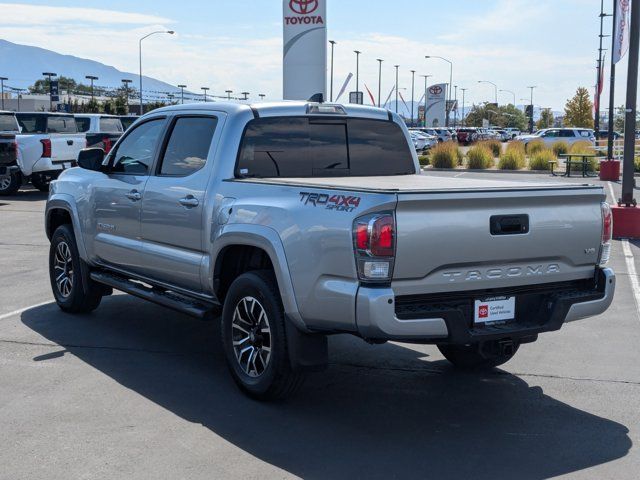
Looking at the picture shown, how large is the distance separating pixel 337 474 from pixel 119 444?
130cm

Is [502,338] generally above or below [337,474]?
above

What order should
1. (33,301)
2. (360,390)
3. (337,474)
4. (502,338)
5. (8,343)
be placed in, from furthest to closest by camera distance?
1. (33,301)
2. (8,343)
3. (360,390)
4. (502,338)
5. (337,474)

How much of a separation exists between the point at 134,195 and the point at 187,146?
700 millimetres

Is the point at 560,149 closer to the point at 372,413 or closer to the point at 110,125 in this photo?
the point at 110,125

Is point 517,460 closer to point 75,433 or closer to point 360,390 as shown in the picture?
point 360,390

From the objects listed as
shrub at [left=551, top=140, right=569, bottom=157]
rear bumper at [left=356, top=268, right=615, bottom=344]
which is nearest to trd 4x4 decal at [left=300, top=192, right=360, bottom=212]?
rear bumper at [left=356, top=268, right=615, bottom=344]

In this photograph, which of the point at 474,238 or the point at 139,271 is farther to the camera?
the point at 139,271

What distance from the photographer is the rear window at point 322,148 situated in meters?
6.39

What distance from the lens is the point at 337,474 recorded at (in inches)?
179

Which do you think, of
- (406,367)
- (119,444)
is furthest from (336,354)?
(119,444)

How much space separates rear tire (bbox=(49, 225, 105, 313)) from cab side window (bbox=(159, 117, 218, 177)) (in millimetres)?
1756

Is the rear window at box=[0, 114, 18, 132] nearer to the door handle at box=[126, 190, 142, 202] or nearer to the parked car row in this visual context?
the parked car row

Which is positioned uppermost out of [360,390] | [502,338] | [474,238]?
[474,238]

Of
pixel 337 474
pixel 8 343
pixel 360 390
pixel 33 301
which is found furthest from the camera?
pixel 33 301
